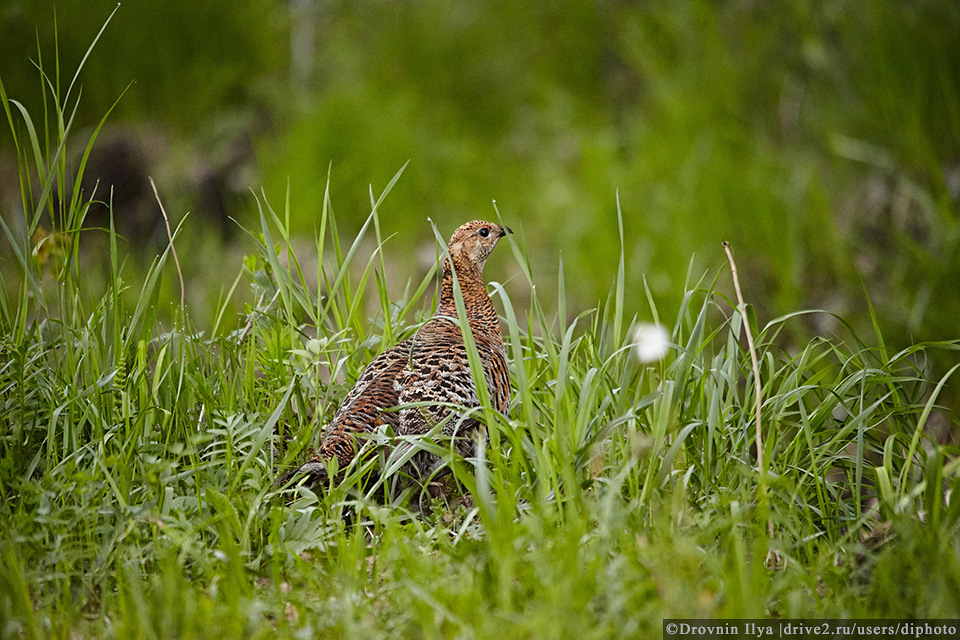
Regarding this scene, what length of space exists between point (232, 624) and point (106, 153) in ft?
19.0

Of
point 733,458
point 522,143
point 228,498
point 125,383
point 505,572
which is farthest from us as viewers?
point 522,143

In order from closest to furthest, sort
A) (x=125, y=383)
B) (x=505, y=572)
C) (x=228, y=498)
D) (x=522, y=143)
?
(x=505, y=572) < (x=228, y=498) < (x=125, y=383) < (x=522, y=143)

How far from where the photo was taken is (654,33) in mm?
6711

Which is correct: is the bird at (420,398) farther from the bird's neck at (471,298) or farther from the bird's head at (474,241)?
the bird's head at (474,241)

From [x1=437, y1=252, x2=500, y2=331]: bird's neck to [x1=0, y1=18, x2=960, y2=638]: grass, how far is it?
0.72ft

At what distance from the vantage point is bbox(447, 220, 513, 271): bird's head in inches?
121

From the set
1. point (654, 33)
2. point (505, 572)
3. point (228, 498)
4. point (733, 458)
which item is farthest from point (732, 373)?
point (654, 33)

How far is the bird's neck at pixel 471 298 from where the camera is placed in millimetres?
2902

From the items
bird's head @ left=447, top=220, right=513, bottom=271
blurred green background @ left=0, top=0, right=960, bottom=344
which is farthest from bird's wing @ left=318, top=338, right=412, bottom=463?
blurred green background @ left=0, top=0, right=960, bottom=344

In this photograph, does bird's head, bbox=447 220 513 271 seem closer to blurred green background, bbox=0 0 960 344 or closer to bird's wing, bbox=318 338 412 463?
bird's wing, bbox=318 338 412 463

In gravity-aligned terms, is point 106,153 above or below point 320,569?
above

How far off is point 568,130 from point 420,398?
500 cm

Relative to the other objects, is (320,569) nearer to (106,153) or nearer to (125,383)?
(125,383)

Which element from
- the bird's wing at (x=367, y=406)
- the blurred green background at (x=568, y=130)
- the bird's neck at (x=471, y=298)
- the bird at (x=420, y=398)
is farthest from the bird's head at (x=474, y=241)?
the blurred green background at (x=568, y=130)
